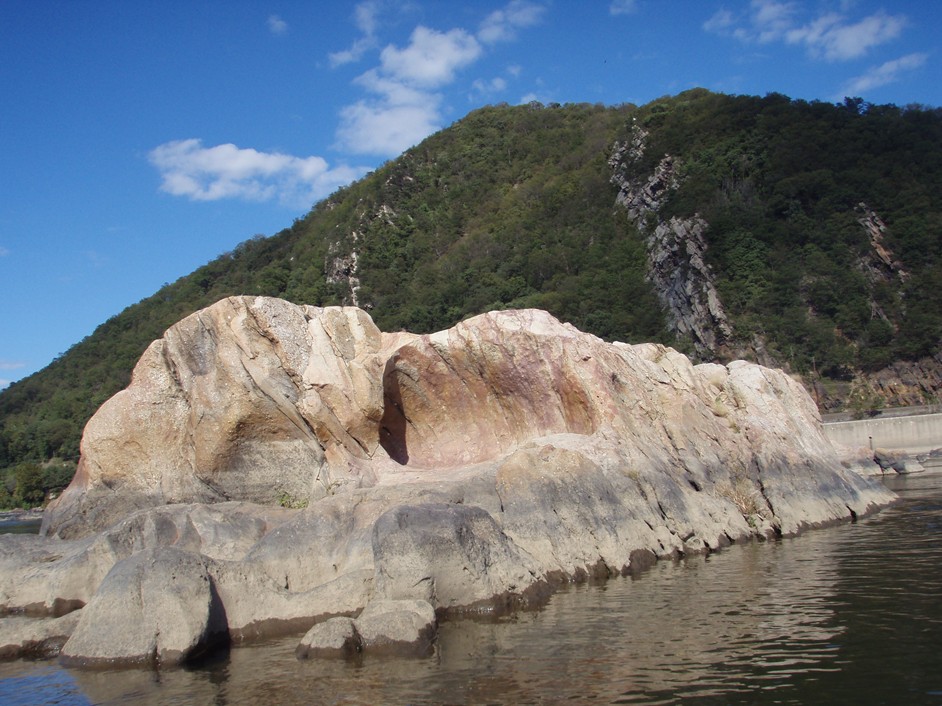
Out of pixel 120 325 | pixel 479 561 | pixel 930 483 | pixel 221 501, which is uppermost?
pixel 120 325

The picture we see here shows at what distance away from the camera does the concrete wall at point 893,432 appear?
161ft

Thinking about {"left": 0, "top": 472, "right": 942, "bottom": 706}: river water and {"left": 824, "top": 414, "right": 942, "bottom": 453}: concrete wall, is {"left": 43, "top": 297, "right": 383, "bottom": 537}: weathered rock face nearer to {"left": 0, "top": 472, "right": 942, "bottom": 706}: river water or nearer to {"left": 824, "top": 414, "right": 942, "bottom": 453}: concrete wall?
{"left": 0, "top": 472, "right": 942, "bottom": 706}: river water

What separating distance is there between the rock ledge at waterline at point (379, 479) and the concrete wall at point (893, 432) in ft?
76.4

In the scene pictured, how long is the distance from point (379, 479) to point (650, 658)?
11.8 metres

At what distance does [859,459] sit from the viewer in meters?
38.0

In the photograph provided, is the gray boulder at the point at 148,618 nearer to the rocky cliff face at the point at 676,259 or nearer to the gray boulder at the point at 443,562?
the gray boulder at the point at 443,562

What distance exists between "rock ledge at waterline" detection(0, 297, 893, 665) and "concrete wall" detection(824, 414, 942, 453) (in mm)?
23299

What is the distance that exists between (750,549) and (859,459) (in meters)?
20.9

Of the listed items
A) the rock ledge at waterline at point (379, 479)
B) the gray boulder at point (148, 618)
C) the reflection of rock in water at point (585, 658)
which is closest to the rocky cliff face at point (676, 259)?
the rock ledge at waterline at point (379, 479)

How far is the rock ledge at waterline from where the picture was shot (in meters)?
15.2

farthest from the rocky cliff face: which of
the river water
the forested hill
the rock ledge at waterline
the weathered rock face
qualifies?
the river water

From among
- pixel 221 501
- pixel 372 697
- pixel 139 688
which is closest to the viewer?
pixel 372 697

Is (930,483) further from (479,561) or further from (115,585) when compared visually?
(115,585)

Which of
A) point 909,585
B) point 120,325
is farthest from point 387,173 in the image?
point 909,585
